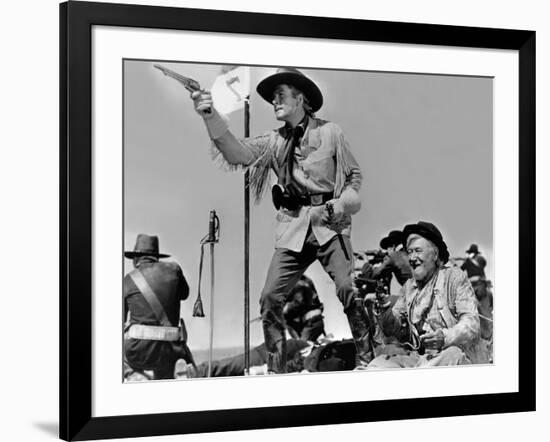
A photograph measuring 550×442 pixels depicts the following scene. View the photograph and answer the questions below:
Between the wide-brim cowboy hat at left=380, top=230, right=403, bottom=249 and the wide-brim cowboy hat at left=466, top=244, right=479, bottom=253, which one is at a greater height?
the wide-brim cowboy hat at left=380, top=230, right=403, bottom=249

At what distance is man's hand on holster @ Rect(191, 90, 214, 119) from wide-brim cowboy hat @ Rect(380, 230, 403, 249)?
48 centimetres

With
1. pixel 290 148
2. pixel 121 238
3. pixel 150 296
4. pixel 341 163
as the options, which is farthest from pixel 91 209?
pixel 341 163

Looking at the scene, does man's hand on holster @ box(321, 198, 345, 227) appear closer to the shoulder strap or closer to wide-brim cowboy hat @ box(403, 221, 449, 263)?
wide-brim cowboy hat @ box(403, 221, 449, 263)

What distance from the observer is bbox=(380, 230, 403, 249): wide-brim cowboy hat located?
2.65 m

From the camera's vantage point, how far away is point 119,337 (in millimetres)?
2447

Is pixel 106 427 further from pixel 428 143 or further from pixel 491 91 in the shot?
pixel 491 91

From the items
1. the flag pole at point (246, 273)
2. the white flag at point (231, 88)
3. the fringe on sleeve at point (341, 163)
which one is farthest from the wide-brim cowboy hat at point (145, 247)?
the fringe on sleeve at point (341, 163)

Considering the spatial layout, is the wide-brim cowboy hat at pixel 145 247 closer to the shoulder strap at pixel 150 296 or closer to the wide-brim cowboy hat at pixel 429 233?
the shoulder strap at pixel 150 296

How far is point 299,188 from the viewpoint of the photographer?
2592mm

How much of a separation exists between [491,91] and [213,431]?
39.2 inches

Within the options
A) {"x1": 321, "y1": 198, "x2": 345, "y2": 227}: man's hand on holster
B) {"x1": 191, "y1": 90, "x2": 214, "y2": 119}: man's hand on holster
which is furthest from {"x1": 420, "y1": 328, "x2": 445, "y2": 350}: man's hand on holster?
{"x1": 191, "y1": 90, "x2": 214, "y2": 119}: man's hand on holster

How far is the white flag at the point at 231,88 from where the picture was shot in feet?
8.28

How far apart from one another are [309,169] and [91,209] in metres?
0.48

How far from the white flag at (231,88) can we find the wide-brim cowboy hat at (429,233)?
471mm
